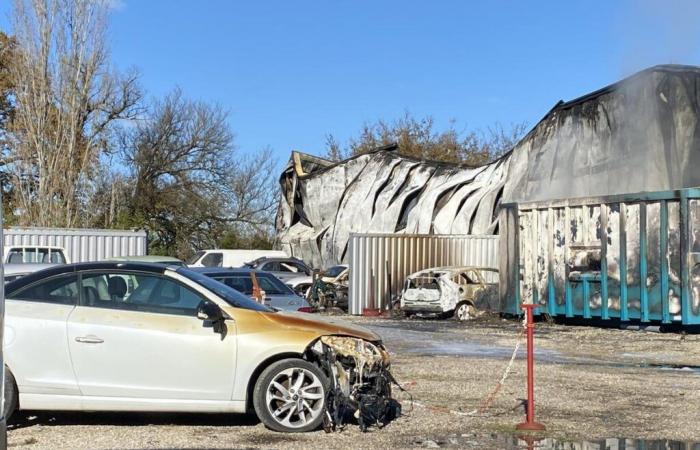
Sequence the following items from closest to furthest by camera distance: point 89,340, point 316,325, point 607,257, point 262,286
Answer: point 89,340 → point 316,325 → point 262,286 → point 607,257

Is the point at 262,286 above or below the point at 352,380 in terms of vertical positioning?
above

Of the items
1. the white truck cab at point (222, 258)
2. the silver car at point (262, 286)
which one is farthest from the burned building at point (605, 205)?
the white truck cab at point (222, 258)

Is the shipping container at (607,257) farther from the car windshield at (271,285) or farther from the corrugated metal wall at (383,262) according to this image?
the car windshield at (271,285)

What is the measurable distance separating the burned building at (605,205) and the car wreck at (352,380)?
1127 centimetres

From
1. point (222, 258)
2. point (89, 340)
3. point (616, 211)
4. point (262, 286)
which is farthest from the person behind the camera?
point (222, 258)

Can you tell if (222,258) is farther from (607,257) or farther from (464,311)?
(607,257)

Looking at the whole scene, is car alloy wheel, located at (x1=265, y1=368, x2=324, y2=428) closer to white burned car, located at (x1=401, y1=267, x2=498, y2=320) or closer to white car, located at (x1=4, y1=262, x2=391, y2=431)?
white car, located at (x1=4, y1=262, x2=391, y2=431)

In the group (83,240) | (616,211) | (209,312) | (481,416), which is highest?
(616,211)

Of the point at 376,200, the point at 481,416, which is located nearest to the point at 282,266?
the point at 376,200

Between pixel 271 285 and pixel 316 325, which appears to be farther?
pixel 271 285

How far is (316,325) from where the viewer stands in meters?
8.12

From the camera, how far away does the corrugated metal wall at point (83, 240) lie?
1055 inches

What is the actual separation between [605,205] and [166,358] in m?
13.6

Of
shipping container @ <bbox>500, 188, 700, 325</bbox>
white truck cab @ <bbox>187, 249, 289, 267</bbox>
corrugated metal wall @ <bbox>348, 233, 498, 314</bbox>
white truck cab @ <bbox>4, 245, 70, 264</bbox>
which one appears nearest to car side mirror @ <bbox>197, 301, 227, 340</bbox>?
shipping container @ <bbox>500, 188, 700, 325</bbox>
